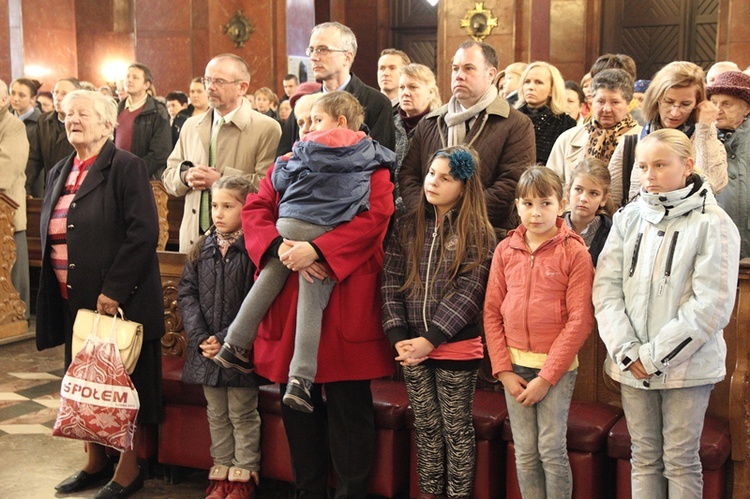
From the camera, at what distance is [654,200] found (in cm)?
319

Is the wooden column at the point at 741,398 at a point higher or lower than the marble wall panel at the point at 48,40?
lower

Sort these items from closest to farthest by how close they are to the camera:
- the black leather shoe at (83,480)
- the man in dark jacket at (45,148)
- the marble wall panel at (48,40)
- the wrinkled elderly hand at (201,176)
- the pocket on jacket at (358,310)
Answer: the pocket on jacket at (358,310) < the black leather shoe at (83,480) < the wrinkled elderly hand at (201,176) < the man in dark jacket at (45,148) < the marble wall panel at (48,40)

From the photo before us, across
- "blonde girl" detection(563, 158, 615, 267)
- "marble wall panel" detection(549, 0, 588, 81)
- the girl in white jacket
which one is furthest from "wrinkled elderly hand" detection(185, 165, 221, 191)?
"marble wall panel" detection(549, 0, 588, 81)

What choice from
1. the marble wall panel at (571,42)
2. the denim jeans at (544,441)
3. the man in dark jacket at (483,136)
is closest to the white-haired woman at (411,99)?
the man in dark jacket at (483,136)

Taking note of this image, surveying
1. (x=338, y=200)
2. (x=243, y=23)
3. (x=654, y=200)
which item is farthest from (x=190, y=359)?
(x=243, y=23)

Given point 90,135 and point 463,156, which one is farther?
point 90,135

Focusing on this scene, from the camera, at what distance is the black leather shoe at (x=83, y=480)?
420cm

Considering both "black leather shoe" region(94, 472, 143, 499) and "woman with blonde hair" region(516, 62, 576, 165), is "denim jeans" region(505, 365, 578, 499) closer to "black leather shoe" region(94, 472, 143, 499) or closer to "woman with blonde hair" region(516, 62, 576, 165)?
"black leather shoe" region(94, 472, 143, 499)

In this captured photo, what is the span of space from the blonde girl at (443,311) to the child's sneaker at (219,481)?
0.92 meters

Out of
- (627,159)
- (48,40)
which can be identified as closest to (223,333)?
(627,159)

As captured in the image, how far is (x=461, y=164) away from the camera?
3.55 metres

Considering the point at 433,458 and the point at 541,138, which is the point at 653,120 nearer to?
the point at 541,138

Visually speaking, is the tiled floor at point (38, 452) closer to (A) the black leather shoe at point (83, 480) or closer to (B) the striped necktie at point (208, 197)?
(A) the black leather shoe at point (83, 480)

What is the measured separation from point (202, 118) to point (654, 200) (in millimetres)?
2618
